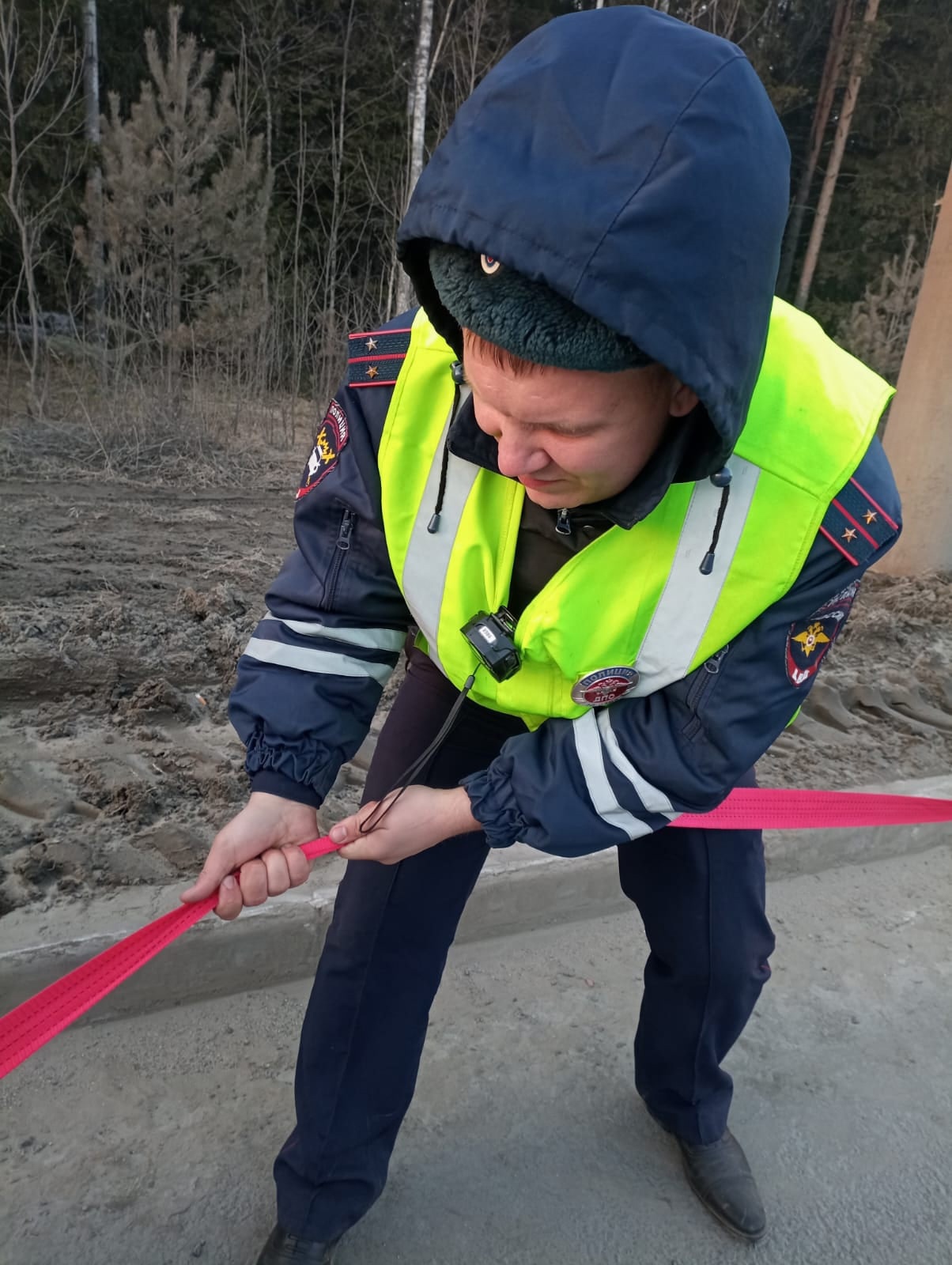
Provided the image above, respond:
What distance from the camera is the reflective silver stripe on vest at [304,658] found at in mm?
1723

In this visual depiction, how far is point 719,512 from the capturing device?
1512 millimetres

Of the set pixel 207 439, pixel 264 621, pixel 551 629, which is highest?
pixel 551 629


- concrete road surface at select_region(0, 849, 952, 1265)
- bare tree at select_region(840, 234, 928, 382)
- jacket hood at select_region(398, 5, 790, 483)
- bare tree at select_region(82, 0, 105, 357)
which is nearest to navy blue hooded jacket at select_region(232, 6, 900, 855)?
jacket hood at select_region(398, 5, 790, 483)

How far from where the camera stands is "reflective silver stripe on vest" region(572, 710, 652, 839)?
161 centimetres

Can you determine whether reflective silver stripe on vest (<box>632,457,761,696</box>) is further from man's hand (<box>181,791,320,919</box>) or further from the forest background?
the forest background

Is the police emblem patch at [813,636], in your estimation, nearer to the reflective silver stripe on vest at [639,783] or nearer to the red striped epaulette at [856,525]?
the red striped epaulette at [856,525]

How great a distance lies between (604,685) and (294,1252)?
1.23 meters

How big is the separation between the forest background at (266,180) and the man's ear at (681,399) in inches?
269

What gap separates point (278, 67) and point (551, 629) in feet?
61.5

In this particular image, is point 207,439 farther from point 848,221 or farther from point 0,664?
point 848,221

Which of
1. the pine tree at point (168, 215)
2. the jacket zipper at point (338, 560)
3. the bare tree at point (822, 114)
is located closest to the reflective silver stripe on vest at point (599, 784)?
the jacket zipper at point (338, 560)

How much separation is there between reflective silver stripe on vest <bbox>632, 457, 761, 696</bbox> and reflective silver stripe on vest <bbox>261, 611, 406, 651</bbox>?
1.62ft

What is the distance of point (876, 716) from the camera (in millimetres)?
4371

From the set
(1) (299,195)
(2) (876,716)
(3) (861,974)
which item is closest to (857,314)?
(1) (299,195)
